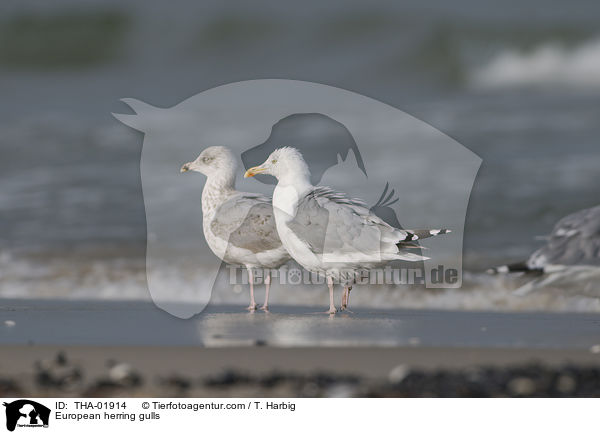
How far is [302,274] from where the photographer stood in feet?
26.2

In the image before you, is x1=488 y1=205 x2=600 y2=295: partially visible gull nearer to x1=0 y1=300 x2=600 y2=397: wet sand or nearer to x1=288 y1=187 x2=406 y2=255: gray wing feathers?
x1=0 y1=300 x2=600 y2=397: wet sand

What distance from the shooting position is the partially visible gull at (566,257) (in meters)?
5.90

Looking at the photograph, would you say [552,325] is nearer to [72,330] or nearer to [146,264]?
[72,330]

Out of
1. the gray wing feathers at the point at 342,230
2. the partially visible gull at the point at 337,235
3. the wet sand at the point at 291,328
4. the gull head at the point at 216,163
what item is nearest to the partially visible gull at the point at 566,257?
the wet sand at the point at 291,328

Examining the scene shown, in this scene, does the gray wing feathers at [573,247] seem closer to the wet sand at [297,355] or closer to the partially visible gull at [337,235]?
the wet sand at [297,355]

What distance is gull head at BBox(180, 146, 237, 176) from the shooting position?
23.4ft

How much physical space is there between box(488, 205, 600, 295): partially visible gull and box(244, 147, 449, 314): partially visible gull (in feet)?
2.16

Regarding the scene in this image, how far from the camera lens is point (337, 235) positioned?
19.5ft

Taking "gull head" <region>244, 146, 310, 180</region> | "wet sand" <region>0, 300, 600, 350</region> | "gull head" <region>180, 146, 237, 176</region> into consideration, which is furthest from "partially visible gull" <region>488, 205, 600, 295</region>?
"gull head" <region>180, 146, 237, 176</region>

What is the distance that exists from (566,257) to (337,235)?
1538 mm

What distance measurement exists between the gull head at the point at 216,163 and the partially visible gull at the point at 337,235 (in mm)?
1104
